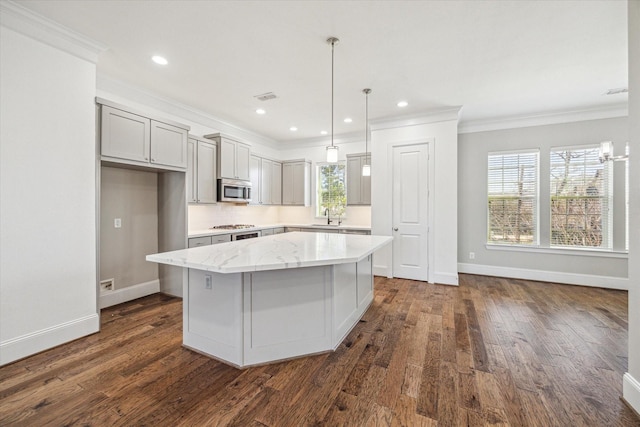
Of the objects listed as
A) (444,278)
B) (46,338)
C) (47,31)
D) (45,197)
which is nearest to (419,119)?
(444,278)

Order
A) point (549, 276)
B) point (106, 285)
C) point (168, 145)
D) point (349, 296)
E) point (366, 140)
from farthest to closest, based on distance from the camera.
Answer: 1. point (366, 140)
2. point (549, 276)
3. point (168, 145)
4. point (106, 285)
5. point (349, 296)

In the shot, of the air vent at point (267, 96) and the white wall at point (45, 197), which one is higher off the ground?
the air vent at point (267, 96)

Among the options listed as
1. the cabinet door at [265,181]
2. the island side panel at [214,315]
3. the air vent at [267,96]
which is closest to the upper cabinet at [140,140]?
the air vent at [267,96]

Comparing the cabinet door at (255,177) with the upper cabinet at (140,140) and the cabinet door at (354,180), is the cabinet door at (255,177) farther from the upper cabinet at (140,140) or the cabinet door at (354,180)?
the cabinet door at (354,180)

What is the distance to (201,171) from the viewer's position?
4.30 m

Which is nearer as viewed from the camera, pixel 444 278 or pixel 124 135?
pixel 124 135

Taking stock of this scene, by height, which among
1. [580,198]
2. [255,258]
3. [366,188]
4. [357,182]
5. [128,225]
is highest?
[357,182]

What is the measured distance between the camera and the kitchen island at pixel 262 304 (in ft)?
6.99

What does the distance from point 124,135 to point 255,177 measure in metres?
2.64

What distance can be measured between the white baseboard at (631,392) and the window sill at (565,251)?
3403mm

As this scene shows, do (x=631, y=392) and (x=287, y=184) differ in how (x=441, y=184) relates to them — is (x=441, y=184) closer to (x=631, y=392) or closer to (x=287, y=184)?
(x=631, y=392)

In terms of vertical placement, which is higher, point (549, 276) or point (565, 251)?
point (565, 251)

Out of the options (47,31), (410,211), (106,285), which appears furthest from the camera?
(410,211)

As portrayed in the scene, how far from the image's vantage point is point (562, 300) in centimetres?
377
